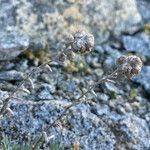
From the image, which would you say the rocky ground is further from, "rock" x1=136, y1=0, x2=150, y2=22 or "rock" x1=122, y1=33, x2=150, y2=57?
"rock" x1=136, y1=0, x2=150, y2=22

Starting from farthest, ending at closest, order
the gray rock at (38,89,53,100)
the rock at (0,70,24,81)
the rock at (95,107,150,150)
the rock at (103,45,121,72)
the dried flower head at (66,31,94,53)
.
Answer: the rock at (103,45,121,72) → the rock at (0,70,24,81) → the gray rock at (38,89,53,100) → the rock at (95,107,150,150) → the dried flower head at (66,31,94,53)

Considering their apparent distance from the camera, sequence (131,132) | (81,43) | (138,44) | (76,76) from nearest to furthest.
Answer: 1. (81,43)
2. (131,132)
3. (76,76)
4. (138,44)

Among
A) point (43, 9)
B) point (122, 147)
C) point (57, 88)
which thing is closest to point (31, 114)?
point (57, 88)

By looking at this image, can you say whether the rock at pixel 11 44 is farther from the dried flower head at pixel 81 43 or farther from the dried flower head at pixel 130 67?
the dried flower head at pixel 130 67

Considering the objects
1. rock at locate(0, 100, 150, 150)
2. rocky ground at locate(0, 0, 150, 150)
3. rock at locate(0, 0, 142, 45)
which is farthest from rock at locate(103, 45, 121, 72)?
rock at locate(0, 100, 150, 150)

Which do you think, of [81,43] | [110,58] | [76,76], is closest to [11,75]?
[76,76]

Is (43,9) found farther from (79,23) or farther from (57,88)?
(57,88)

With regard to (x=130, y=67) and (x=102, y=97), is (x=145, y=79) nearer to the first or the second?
(x=102, y=97)

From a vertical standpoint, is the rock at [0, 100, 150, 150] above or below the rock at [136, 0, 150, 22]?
below
